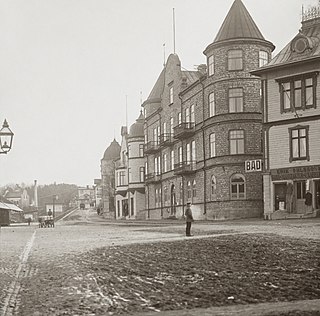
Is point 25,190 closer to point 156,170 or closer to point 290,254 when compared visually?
point 156,170

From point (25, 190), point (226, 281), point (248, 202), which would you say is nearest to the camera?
point (226, 281)

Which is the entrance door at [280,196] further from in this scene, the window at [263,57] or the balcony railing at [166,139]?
the balcony railing at [166,139]

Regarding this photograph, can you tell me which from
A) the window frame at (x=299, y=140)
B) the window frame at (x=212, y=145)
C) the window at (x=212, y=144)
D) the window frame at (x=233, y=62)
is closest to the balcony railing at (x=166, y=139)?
the window frame at (x=212, y=145)

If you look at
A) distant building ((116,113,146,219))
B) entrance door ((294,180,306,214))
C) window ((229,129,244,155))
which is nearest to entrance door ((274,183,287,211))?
entrance door ((294,180,306,214))

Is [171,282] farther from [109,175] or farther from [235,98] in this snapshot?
[109,175]

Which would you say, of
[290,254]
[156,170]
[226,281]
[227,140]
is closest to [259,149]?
[227,140]

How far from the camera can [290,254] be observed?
1277cm

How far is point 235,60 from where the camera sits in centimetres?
4247

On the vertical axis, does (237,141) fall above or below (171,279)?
above

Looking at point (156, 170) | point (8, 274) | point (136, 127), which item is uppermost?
point (136, 127)

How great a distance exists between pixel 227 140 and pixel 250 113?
248 cm

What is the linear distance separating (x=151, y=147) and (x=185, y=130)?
46.7 feet

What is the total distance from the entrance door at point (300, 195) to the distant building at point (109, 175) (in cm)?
6685

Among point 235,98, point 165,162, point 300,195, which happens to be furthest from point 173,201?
point 300,195
